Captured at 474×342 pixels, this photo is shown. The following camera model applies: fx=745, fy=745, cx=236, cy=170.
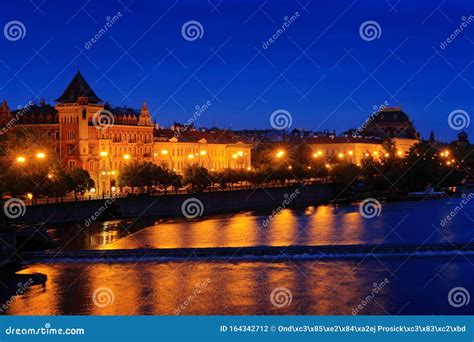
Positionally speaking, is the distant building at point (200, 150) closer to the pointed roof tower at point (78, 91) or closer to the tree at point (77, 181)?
the pointed roof tower at point (78, 91)

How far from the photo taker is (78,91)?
57.5 meters

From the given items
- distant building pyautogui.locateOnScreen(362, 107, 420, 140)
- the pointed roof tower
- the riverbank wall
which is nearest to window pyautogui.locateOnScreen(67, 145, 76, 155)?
the pointed roof tower

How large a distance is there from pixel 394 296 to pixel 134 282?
7.27m

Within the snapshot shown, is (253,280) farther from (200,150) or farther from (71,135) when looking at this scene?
(200,150)

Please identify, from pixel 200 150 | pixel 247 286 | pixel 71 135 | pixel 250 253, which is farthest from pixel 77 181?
pixel 200 150

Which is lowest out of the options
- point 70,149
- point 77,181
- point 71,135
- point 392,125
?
point 77,181

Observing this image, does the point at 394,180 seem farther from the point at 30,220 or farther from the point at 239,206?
the point at 30,220

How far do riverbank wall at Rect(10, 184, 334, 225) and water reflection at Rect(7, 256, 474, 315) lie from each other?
12.1 metres

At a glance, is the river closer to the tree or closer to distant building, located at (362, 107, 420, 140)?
the tree

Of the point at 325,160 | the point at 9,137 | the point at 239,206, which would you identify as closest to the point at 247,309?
the point at 9,137

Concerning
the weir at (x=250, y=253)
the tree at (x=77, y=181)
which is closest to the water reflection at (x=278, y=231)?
the weir at (x=250, y=253)

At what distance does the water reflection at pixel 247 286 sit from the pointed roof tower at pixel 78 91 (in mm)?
34816

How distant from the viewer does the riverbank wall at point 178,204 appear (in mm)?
36094

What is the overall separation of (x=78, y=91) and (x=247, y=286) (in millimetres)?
40396
